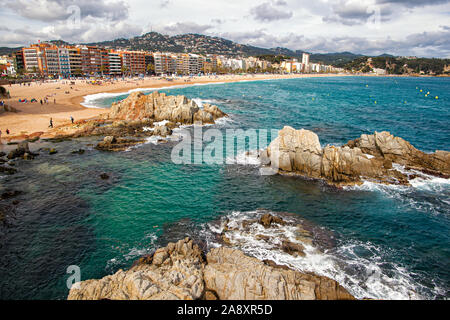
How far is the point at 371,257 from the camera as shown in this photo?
15141 millimetres

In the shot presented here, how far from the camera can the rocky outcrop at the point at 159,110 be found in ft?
155

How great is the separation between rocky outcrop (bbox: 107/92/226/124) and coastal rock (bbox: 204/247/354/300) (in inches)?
1482

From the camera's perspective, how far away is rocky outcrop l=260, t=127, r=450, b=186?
24875mm

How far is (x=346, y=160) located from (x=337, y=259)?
12.9 m

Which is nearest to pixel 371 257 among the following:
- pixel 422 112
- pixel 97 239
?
pixel 97 239

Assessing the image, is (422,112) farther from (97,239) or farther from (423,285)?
(97,239)

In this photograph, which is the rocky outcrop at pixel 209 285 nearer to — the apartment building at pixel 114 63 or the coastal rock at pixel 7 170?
the coastal rock at pixel 7 170

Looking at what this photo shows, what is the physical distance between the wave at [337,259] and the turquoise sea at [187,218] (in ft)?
0.20

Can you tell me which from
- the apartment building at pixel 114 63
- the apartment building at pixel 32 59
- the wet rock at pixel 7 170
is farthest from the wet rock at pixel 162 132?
the apartment building at pixel 114 63

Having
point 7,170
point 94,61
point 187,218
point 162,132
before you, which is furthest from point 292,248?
point 94,61

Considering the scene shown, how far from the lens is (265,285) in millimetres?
10719

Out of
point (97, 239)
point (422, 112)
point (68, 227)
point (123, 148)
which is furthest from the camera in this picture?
point (422, 112)
